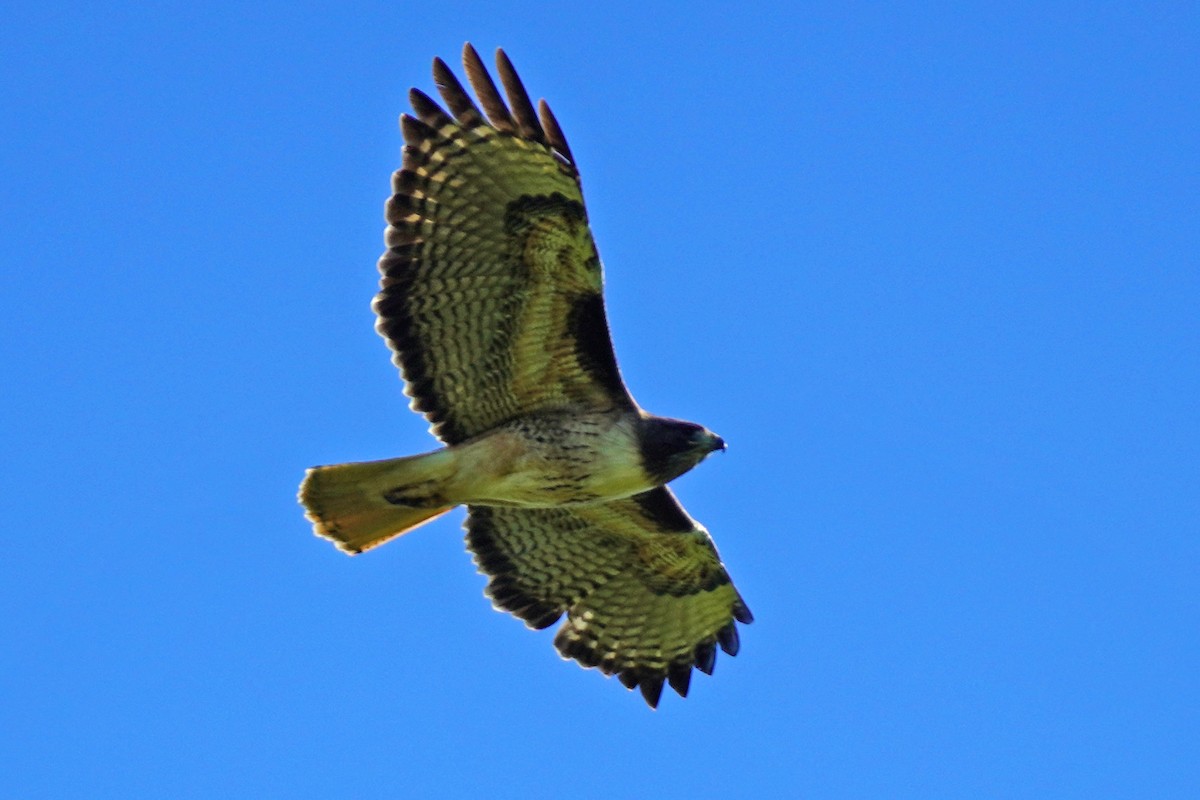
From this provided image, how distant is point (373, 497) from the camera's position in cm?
1036

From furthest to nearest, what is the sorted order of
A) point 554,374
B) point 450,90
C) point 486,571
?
point 486,571 < point 554,374 < point 450,90

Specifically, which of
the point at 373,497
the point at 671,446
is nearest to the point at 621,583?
the point at 671,446

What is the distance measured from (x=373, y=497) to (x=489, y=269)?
1.49 metres

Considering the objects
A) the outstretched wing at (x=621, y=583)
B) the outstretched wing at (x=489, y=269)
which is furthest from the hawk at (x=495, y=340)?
the outstretched wing at (x=621, y=583)

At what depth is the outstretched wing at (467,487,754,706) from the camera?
11.6 meters

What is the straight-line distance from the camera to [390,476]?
406 inches

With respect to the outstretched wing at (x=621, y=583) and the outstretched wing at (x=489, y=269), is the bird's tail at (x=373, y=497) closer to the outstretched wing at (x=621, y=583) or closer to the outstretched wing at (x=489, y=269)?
the outstretched wing at (x=489, y=269)

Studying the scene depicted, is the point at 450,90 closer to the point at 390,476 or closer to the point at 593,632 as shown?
the point at 390,476

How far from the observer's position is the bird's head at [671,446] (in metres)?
10.4

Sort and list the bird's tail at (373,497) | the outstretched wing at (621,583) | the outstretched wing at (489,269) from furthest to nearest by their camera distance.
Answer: the outstretched wing at (621,583) < the bird's tail at (373,497) < the outstretched wing at (489,269)

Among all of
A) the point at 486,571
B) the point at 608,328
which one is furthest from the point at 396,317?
the point at 486,571

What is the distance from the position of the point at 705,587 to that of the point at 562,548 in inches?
40.0

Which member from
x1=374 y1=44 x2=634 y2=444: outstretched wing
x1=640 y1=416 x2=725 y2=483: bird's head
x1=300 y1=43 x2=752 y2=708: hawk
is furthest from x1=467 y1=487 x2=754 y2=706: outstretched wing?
x1=374 y1=44 x2=634 y2=444: outstretched wing

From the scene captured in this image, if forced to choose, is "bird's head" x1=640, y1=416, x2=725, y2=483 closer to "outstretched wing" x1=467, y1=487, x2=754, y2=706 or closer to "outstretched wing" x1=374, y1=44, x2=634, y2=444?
"outstretched wing" x1=374, y1=44, x2=634, y2=444
